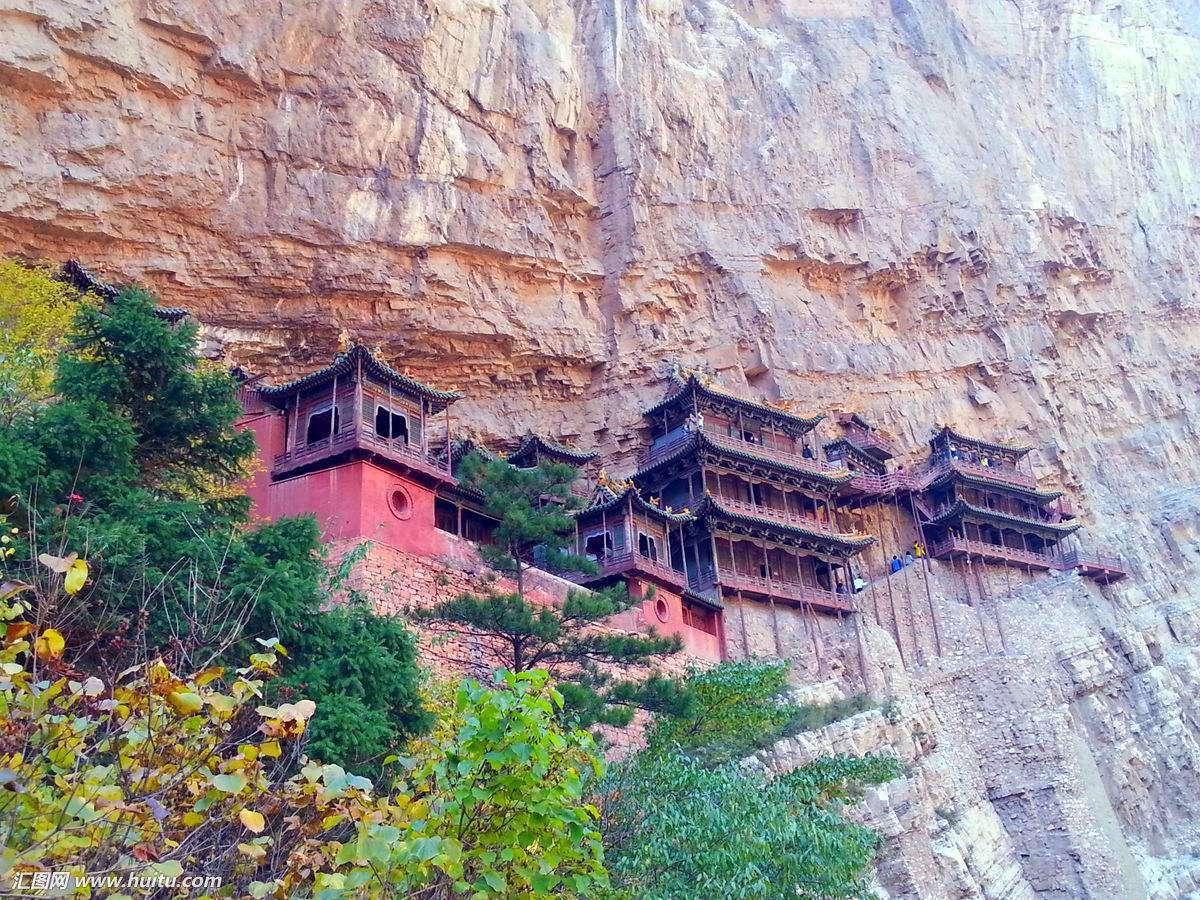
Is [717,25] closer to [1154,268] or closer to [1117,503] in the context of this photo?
[1154,268]

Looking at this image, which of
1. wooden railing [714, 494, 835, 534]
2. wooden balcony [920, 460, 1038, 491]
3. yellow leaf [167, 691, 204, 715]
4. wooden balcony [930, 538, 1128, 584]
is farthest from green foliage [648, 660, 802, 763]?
wooden balcony [920, 460, 1038, 491]

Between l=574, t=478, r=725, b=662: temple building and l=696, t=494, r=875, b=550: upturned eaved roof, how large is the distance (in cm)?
69

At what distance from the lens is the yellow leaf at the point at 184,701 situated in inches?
142

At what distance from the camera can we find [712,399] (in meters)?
27.0

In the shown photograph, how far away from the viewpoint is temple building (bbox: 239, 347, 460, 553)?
17.3 meters

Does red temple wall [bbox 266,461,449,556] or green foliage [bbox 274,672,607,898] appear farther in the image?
red temple wall [bbox 266,461,449,556]

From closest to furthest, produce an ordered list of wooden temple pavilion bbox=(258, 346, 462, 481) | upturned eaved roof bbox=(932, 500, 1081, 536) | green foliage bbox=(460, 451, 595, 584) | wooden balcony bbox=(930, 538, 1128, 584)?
green foliage bbox=(460, 451, 595, 584), wooden temple pavilion bbox=(258, 346, 462, 481), wooden balcony bbox=(930, 538, 1128, 584), upturned eaved roof bbox=(932, 500, 1081, 536)

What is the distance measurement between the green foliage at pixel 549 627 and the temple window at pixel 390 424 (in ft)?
8.96

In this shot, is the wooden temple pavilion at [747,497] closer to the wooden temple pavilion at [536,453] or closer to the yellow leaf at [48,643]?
the wooden temple pavilion at [536,453]

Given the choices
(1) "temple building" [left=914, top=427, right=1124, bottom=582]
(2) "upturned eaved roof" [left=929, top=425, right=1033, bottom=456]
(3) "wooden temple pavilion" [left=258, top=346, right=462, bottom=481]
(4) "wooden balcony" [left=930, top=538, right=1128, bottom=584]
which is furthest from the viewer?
(2) "upturned eaved roof" [left=929, top=425, right=1033, bottom=456]

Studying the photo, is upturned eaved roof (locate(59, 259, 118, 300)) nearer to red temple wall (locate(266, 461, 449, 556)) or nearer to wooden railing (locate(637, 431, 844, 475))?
red temple wall (locate(266, 461, 449, 556))

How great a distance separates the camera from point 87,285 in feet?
63.0

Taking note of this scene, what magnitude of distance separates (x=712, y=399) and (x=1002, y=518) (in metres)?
9.23

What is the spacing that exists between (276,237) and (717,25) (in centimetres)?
1797
